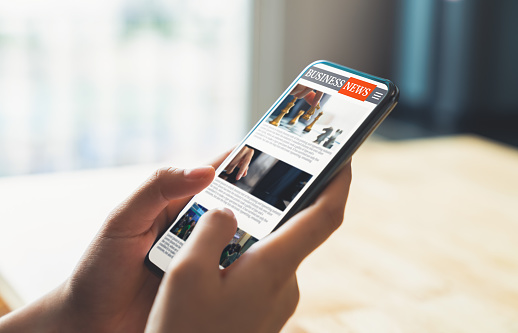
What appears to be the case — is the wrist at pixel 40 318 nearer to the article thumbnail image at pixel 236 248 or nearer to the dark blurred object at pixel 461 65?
the article thumbnail image at pixel 236 248

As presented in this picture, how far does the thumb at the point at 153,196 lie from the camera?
560 mm

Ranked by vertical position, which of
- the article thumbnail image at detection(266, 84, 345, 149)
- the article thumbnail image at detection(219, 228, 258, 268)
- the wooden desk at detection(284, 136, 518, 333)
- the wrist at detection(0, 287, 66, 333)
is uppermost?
the article thumbnail image at detection(266, 84, 345, 149)

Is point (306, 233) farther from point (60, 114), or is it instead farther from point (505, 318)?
point (60, 114)

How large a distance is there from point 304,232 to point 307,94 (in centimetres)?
20

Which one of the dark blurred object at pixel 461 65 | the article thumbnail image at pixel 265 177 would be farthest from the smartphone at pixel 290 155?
the dark blurred object at pixel 461 65

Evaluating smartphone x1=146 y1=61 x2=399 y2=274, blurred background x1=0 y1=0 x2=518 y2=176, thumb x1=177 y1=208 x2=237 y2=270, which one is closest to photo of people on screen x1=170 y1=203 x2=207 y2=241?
smartphone x1=146 y1=61 x2=399 y2=274

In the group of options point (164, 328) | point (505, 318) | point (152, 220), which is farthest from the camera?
point (505, 318)

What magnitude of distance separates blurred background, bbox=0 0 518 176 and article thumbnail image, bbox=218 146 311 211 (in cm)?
174

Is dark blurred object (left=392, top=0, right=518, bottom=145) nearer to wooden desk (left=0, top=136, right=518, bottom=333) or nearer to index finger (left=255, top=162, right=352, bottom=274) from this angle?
wooden desk (left=0, top=136, right=518, bottom=333)

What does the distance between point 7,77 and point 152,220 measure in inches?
70.7

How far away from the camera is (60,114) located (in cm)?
230

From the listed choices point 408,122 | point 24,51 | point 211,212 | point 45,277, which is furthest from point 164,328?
point 408,122

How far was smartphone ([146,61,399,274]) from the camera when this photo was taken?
1.84 ft

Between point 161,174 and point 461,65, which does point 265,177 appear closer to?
point 161,174
